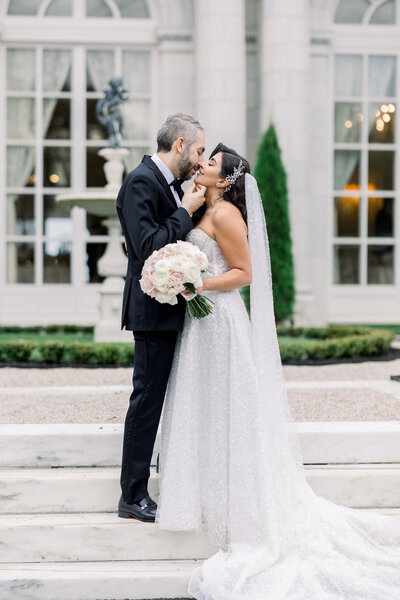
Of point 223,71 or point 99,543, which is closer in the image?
point 99,543

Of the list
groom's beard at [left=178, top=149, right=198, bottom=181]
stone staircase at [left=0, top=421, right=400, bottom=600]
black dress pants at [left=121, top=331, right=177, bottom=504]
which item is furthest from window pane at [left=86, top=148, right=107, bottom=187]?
black dress pants at [left=121, top=331, right=177, bottom=504]

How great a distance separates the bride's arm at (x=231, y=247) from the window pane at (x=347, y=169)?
980 cm

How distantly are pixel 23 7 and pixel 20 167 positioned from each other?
2.60 meters

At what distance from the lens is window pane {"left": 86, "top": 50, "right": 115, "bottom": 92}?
12.9 m

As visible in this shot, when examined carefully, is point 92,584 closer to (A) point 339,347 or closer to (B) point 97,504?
(B) point 97,504

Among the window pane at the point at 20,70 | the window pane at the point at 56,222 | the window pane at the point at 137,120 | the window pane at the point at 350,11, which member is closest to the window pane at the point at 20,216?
the window pane at the point at 56,222

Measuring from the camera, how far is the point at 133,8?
508 inches

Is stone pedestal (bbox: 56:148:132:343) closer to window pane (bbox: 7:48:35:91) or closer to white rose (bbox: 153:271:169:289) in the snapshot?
window pane (bbox: 7:48:35:91)

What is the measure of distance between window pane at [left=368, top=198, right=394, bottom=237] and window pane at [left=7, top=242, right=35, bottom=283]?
18.7 ft

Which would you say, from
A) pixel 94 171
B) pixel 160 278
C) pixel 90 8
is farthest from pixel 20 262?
pixel 160 278

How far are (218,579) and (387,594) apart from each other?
75 centimetres

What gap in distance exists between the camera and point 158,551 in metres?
3.86

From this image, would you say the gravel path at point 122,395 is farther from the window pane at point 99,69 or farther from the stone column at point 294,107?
the window pane at point 99,69

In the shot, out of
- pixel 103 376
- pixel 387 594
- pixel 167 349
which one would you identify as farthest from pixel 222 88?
pixel 387 594
